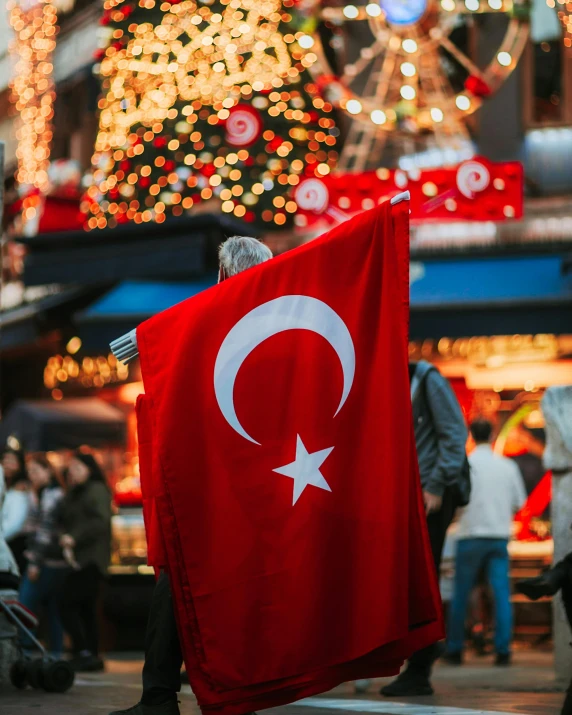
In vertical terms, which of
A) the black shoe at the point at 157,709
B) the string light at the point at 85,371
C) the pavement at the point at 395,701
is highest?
the string light at the point at 85,371

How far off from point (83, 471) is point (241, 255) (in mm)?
5975

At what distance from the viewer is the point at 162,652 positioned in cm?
531

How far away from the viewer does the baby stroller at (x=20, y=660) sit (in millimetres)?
7863

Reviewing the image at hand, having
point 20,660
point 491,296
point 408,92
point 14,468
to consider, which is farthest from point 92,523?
point 408,92

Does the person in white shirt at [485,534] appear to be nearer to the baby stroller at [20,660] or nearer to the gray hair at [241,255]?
the baby stroller at [20,660]

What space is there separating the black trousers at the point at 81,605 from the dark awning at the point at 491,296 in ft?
14.7

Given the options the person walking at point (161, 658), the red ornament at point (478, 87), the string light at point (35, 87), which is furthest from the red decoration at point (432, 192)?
the person walking at point (161, 658)

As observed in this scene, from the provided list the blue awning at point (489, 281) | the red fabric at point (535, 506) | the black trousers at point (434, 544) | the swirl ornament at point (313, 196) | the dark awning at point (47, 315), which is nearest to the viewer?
the black trousers at point (434, 544)

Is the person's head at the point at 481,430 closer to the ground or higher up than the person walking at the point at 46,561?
higher up

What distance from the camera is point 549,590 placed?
18.7 ft

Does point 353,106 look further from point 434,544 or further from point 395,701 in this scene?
point 395,701

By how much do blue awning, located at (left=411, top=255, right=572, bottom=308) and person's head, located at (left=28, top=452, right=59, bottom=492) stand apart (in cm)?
411

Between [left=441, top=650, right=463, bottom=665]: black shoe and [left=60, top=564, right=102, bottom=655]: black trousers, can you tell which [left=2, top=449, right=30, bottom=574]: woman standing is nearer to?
[left=60, top=564, right=102, bottom=655]: black trousers

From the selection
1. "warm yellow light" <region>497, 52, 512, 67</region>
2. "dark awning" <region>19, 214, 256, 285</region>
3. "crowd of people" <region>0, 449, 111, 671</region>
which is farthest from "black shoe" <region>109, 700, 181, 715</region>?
"warm yellow light" <region>497, 52, 512, 67</region>
